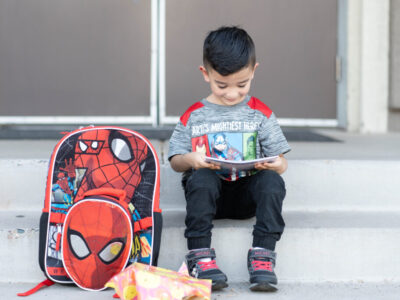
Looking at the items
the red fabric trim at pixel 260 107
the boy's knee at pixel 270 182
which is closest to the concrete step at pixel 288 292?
the boy's knee at pixel 270 182

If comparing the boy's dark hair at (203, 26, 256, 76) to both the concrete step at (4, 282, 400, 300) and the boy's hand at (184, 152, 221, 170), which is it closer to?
the boy's hand at (184, 152, 221, 170)

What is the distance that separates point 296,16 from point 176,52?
804 mm

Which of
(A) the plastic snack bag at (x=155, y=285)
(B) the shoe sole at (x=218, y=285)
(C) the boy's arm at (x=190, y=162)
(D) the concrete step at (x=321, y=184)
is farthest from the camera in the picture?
(D) the concrete step at (x=321, y=184)

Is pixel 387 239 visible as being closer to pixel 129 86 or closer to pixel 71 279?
pixel 71 279

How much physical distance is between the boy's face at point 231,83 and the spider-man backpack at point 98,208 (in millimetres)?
327

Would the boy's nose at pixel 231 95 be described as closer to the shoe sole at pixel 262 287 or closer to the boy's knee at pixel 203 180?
the boy's knee at pixel 203 180

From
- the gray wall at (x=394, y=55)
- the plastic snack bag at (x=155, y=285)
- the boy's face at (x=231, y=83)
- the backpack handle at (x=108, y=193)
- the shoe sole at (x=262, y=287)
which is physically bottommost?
the shoe sole at (x=262, y=287)

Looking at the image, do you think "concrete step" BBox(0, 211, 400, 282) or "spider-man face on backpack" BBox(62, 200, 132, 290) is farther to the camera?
"concrete step" BBox(0, 211, 400, 282)

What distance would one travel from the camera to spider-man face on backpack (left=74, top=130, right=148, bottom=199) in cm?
216

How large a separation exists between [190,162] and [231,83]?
311mm

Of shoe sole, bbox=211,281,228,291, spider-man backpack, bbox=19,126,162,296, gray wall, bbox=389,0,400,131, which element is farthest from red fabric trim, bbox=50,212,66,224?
gray wall, bbox=389,0,400,131

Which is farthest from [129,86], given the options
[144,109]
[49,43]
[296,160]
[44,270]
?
[44,270]

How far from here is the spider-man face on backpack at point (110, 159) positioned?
A: 7.07 ft

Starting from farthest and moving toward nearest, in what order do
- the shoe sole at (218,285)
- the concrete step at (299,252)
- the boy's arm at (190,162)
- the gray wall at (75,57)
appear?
1. the gray wall at (75,57)
2. the concrete step at (299,252)
3. the boy's arm at (190,162)
4. the shoe sole at (218,285)
